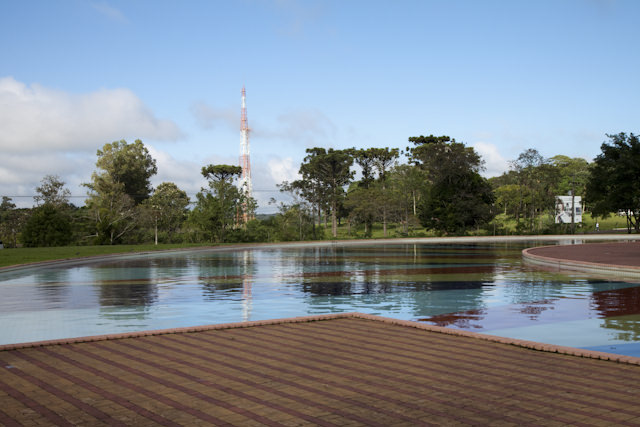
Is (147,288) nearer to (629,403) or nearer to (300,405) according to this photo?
(300,405)

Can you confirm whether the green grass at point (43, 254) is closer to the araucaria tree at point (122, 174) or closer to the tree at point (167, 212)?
the tree at point (167, 212)

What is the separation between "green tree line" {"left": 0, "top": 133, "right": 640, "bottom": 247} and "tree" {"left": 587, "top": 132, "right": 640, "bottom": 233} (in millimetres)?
103

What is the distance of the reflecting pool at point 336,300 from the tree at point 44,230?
23.5 metres

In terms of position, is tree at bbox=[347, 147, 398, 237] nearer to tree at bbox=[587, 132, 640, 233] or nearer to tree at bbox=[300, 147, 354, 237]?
tree at bbox=[300, 147, 354, 237]

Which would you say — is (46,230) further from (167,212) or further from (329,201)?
(329,201)

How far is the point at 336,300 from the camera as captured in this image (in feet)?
45.1

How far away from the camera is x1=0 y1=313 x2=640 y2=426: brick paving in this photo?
179 inches

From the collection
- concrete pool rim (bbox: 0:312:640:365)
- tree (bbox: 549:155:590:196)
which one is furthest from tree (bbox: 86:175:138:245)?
tree (bbox: 549:155:590:196)

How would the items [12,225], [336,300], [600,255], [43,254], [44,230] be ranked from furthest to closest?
[12,225], [44,230], [43,254], [600,255], [336,300]

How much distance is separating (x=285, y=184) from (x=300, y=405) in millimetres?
59939

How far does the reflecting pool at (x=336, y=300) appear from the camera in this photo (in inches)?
392

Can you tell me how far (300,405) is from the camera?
4.83 metres

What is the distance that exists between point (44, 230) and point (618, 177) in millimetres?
51654

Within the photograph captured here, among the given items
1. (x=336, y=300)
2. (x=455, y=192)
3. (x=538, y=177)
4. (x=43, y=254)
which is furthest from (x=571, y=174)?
(x=336, y=300)
